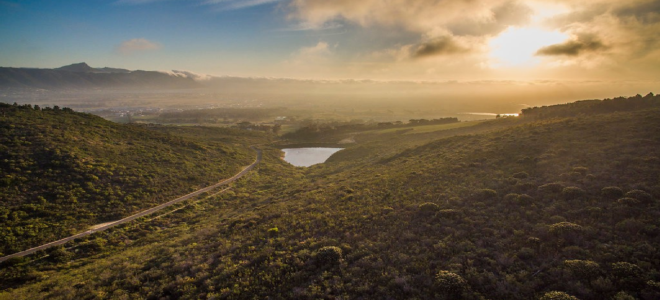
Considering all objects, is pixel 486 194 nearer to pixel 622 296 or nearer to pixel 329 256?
pixel 622 296

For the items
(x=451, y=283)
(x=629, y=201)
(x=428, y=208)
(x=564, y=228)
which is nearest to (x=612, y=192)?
(x=629, y=201)

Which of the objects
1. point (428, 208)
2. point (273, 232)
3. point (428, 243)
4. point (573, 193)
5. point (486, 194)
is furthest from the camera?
point (486, 194)

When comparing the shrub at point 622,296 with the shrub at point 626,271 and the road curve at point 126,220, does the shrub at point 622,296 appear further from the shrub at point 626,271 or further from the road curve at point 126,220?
the road curve at point 126,220

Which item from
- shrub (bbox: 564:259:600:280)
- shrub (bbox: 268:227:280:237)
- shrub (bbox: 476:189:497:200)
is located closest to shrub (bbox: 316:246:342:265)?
shrub (bbox: 268:227:280:237)

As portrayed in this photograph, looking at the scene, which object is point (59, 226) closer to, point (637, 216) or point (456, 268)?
point (456, 268)

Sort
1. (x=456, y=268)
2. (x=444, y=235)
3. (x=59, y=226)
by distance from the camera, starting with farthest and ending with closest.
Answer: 1. (x=59, y=226)
2. (x=444, y=235)
3. (x=456, y=268)

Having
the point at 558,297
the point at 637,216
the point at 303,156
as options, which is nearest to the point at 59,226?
the point at 558,297
